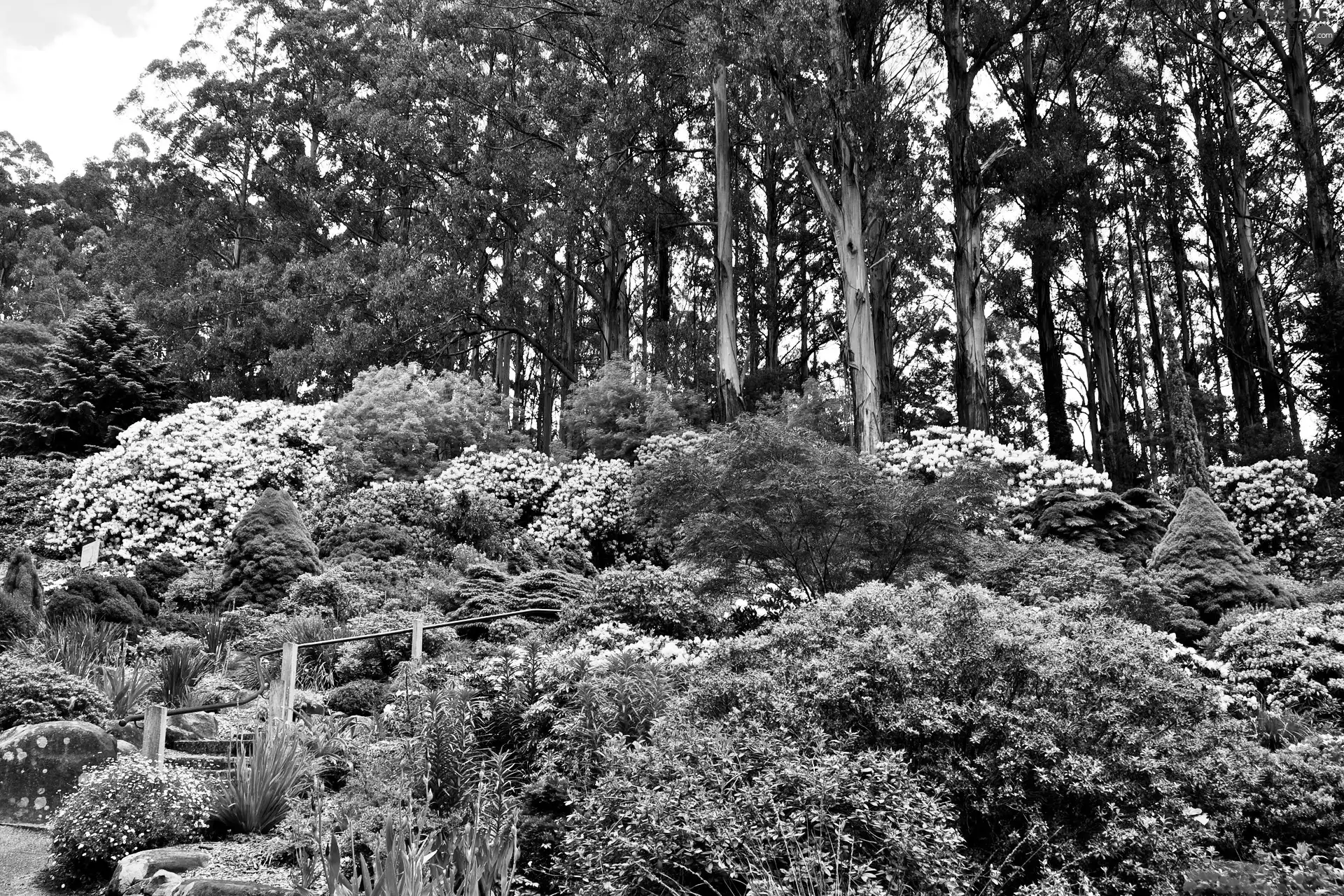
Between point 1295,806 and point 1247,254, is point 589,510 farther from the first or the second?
A: point 1247,254

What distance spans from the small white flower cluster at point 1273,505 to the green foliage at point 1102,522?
11.4 feet

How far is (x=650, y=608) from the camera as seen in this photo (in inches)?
377

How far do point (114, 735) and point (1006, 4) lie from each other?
831 inches

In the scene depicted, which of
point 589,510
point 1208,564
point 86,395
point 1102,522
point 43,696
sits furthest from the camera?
point 86,395

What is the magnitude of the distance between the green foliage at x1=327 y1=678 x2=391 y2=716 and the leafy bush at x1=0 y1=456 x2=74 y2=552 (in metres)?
10.3

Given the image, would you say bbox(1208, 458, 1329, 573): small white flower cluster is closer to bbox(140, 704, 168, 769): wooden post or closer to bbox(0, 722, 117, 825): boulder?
bbox(140, 704, 168, 769): wooden post

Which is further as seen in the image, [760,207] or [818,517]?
[760,207]

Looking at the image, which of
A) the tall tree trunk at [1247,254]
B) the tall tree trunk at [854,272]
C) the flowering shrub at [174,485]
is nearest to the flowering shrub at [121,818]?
the flowering shrub at [174,485]

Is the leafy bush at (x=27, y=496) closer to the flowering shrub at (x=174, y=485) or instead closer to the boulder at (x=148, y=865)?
the flowering shrub at (x=174, y=485)

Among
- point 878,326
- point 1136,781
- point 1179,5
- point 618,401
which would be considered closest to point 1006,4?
point 1179,5

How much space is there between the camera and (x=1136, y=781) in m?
5.25

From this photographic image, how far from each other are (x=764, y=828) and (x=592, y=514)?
43.4 feet

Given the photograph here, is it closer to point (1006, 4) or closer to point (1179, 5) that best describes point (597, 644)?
point (1006, 4)

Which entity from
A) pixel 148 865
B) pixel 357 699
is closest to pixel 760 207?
pixel 357 699
